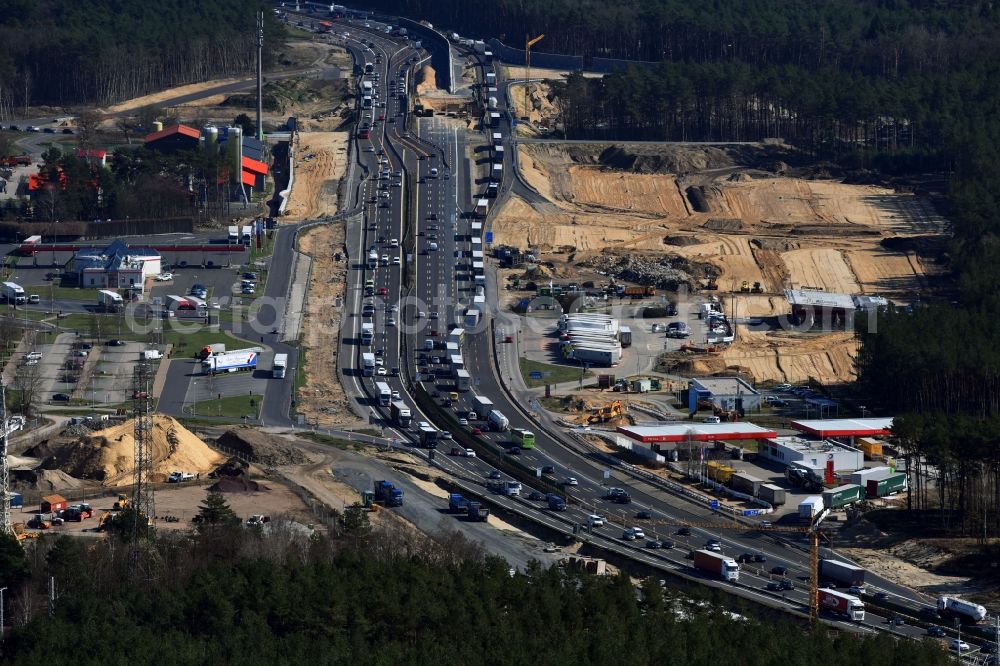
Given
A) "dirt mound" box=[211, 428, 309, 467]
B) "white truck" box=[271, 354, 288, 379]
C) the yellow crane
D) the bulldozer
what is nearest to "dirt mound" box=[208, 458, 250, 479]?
"dirt mound" box=[211, 428, 309, 467]

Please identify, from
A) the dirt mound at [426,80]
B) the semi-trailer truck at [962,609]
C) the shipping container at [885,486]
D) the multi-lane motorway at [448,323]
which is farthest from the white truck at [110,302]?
the semi-trailer truck at [962,609]

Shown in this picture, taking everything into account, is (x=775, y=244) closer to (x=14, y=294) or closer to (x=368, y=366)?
(x=368, y=366)

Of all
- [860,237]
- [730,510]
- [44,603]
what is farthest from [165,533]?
[860,237]

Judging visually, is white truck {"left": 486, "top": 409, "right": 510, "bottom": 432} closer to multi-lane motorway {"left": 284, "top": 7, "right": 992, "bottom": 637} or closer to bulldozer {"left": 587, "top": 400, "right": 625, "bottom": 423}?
multi-lane motorway {"left": 284, "top": 7, "right": 992, "bottom": 637}

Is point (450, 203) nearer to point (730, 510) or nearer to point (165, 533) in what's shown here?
point (730, 510)

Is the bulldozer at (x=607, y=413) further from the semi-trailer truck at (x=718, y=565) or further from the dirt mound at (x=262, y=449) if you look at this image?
the semi-trailer truck at (x=718, y=565)

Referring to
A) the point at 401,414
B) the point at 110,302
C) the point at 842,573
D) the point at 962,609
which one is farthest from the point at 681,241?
the point at 962,609
